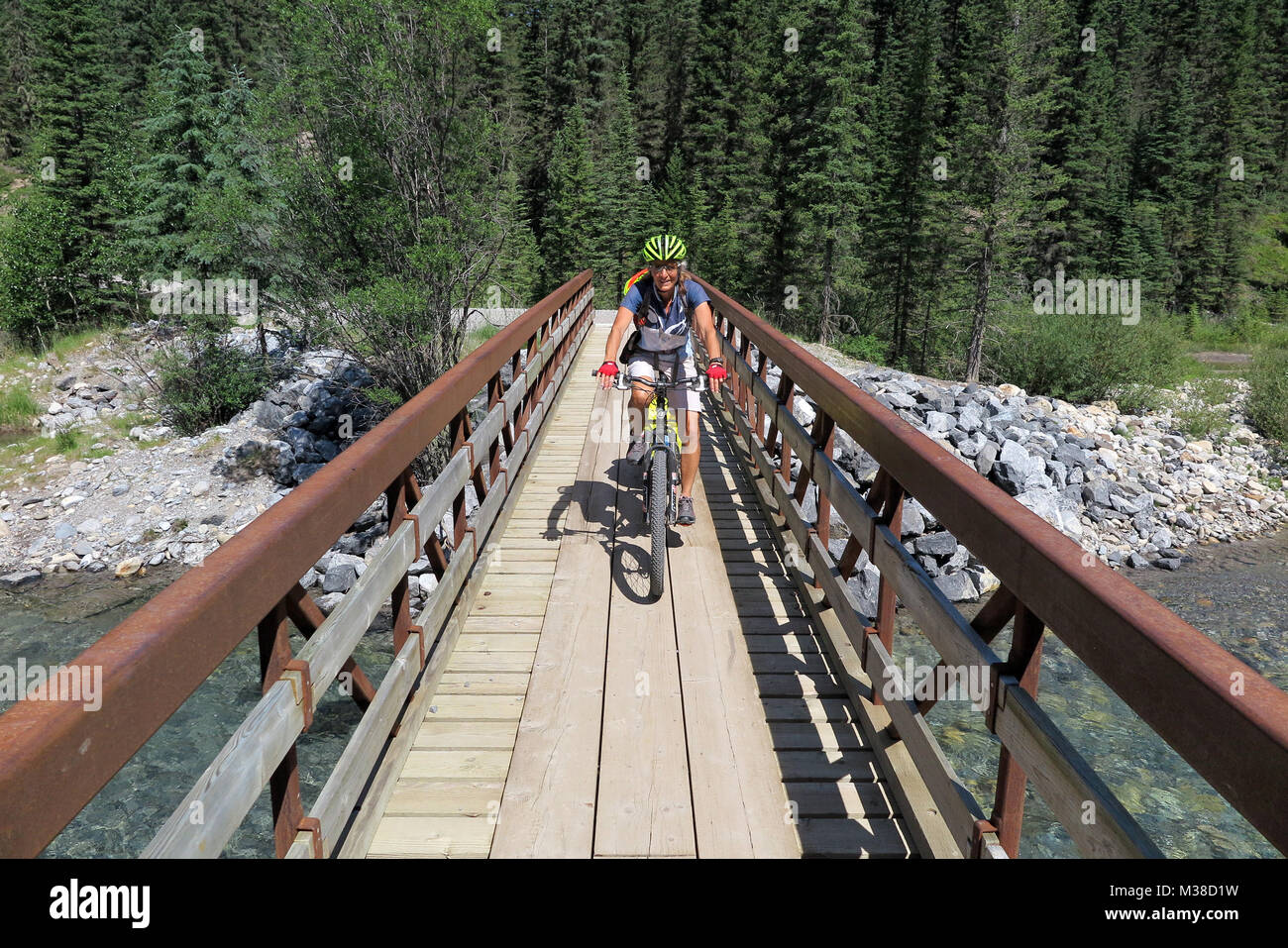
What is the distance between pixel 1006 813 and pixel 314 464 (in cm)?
1953

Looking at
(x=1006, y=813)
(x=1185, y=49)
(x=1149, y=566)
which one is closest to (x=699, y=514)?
(x=1006, y=813)

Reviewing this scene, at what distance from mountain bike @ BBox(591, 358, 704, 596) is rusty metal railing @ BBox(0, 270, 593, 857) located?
121 cm

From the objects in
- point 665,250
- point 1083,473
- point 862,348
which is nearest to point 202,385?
point 665,250

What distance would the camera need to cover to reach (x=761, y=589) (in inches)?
208

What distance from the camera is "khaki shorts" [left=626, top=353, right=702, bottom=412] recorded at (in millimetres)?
6133

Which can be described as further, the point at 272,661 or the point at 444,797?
the point at 444,797

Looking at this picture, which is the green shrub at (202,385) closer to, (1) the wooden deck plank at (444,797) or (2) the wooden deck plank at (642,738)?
(2) the wooden deck plank at (642,738)

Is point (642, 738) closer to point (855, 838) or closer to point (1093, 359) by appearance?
point (855, 838)

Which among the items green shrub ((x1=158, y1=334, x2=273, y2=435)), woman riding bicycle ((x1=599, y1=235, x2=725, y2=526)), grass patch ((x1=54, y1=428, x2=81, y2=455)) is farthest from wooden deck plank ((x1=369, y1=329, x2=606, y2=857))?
grass patch ((x1=54, y1=428, x2=81, y2=455))

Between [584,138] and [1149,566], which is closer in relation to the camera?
[1149,566]

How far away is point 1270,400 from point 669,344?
2299cm

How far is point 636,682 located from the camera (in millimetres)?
4086

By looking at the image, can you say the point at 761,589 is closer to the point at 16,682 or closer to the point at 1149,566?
the point at 16,682
